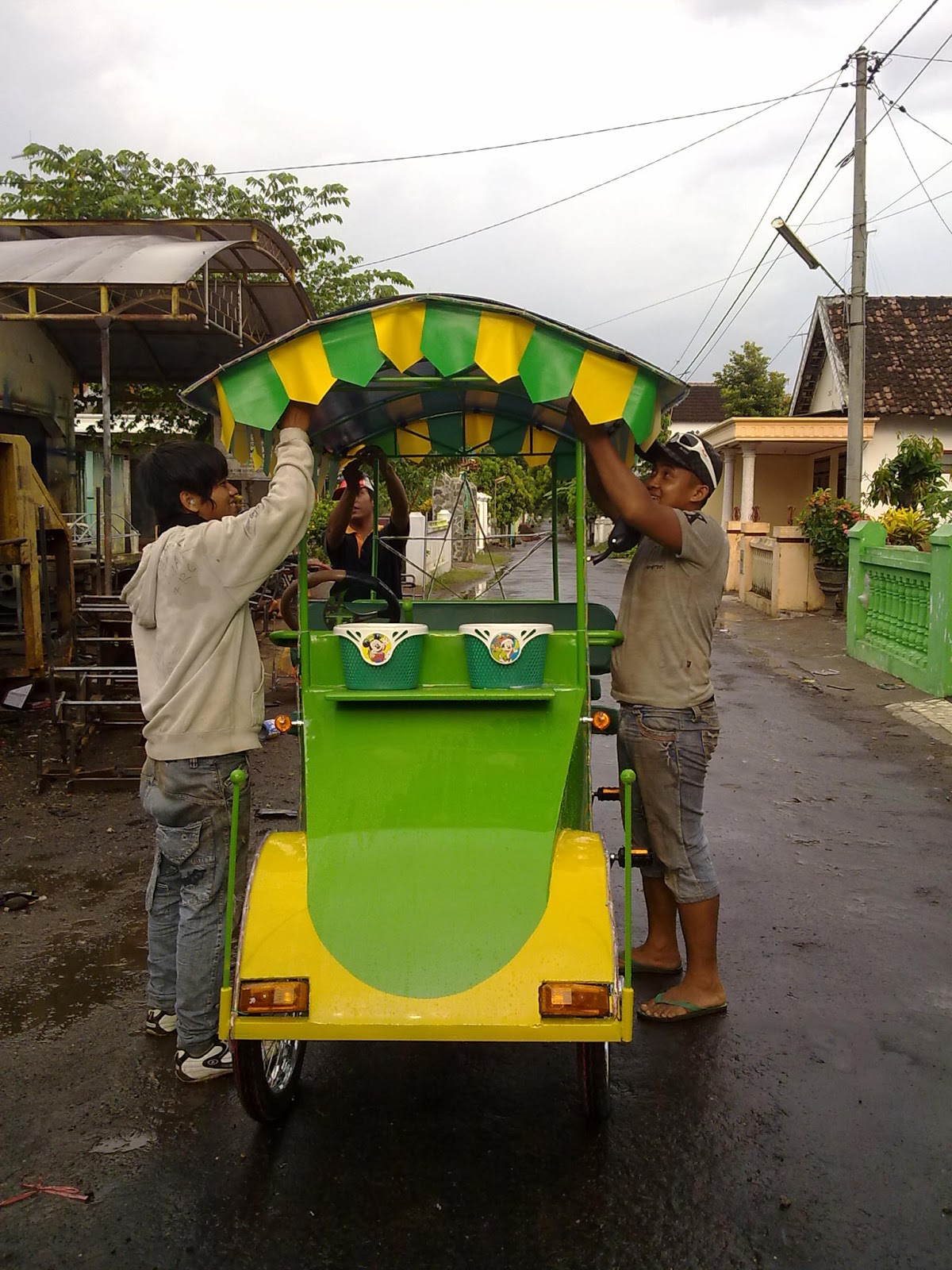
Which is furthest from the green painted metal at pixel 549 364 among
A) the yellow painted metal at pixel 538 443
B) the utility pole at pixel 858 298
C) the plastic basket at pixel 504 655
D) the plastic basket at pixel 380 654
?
the utility pole at pixel 858 298

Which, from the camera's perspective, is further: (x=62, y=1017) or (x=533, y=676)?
(x=62, y=1017)

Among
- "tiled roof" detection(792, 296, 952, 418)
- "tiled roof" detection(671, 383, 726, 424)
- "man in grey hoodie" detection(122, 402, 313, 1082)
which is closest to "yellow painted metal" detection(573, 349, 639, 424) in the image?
"man in grey hoodie" detection(122, 402, 313, 1082)

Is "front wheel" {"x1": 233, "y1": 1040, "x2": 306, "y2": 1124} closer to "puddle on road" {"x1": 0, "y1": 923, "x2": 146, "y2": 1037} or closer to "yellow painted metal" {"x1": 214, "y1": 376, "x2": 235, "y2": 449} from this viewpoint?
"puddle on road" {"x1": 0, "y1": 923, "x2": 146, "y2": 1037}

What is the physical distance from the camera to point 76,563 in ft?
31.6

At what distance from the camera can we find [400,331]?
2.93 metres

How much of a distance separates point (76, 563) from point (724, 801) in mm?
6199

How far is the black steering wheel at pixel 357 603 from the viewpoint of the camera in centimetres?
401

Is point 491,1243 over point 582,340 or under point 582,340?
under

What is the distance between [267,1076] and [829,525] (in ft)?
48.3

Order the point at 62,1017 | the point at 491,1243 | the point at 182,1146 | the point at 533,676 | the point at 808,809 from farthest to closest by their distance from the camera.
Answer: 1. the point at 808,809
2. the point at 62,1017
3. the point at 533,676
4. the point at 182,1146
5. the point at 491,1243

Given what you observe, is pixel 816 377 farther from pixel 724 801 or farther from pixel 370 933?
pixel 370 933

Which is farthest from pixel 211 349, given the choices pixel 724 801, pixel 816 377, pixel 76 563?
pixel 816 377

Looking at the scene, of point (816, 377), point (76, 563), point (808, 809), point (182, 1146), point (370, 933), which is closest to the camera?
point (370, 933)

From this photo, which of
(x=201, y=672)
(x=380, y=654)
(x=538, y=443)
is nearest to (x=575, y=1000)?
(x=380, y=654)
